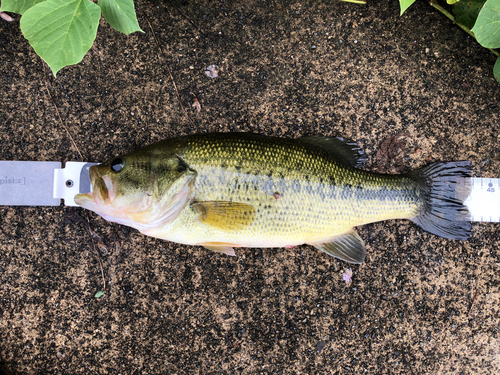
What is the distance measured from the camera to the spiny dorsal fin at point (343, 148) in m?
2.52

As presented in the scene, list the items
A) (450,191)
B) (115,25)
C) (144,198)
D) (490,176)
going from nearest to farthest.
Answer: (115,25), (144,198), (450,191), (490,176)

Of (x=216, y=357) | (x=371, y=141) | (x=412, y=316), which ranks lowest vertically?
(x=216, y=357)

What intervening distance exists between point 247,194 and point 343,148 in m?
0.89

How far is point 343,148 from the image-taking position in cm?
253

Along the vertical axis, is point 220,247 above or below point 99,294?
above

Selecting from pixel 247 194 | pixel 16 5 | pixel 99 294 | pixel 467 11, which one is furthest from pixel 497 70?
pixel 99 294

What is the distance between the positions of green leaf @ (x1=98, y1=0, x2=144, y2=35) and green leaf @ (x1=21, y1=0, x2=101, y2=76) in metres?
0.15

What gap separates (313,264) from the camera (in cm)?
270

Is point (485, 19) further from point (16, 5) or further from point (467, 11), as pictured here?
point (16, 5)

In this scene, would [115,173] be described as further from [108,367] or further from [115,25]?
[108,367]

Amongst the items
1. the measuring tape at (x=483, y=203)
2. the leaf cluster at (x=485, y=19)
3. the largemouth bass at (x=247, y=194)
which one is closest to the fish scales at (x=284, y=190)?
the largemouth bass at (x=247, y=194)

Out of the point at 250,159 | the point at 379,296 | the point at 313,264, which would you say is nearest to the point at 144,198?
the point at 250,159

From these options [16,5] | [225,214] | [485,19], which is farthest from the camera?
[225,214]

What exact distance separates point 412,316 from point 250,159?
1.94 meters
